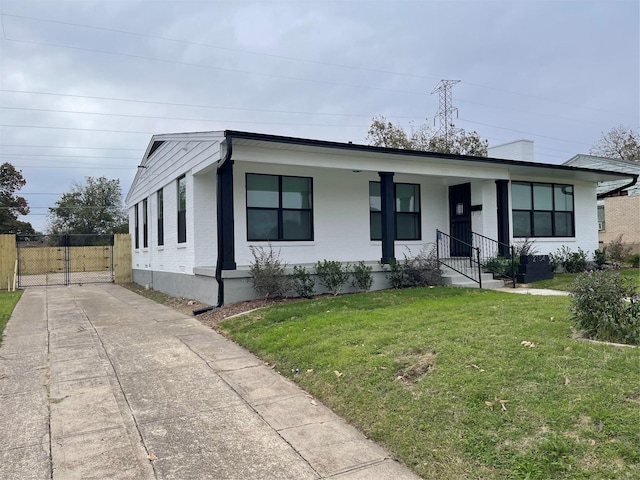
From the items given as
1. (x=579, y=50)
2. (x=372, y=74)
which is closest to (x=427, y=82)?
(x=372, y=74)

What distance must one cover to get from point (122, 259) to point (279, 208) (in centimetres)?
1274

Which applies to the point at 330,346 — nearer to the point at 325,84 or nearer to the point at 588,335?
the point at 588,335

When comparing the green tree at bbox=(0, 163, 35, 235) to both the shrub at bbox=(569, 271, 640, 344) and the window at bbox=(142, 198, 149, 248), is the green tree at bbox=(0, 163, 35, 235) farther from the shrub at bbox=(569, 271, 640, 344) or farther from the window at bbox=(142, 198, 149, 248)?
the shrub at bbox=(569, 271, 640, 344)

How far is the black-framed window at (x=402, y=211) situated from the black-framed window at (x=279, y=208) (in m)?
2.05

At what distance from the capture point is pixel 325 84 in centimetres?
3434

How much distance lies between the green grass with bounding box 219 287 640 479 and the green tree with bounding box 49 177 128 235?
162ft

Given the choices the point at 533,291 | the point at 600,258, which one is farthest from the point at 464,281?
the point at 600,258

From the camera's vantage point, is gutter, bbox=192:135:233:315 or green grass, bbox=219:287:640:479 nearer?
green grass, bbox=219:287:640:479

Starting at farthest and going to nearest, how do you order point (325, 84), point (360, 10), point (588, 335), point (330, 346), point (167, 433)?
1. point (325, 84)
2. point (360, 10)
3. point (330, 346)
4. point (588, 335)
5. point (167, 433)

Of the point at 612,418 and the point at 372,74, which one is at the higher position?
the point at 372,74

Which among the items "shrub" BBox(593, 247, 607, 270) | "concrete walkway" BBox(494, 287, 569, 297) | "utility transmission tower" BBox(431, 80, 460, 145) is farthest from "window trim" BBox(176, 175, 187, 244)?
"utility transmission tower" BBox(431, 80, 460, 145)

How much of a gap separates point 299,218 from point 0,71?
16267mm

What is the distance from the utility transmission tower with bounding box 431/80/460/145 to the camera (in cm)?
3569

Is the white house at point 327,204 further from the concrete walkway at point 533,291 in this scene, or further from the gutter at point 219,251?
the concrete walkway at point 533,291
